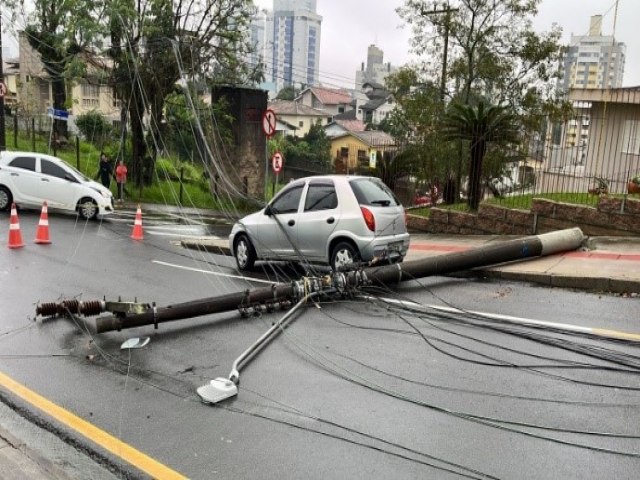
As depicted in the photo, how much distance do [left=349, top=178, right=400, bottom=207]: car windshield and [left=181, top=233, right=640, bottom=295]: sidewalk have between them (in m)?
1.70

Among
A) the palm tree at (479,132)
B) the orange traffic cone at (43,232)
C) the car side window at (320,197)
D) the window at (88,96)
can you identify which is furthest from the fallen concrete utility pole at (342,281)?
the window at (88,96)

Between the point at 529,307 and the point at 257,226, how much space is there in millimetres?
5218

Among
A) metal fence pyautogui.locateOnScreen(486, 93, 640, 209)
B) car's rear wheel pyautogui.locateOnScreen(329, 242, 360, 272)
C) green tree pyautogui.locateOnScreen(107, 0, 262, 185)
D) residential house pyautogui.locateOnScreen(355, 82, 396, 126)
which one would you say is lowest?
car's rear wheel pyautogui.locateOnScreen(329, 242, 360, 272)

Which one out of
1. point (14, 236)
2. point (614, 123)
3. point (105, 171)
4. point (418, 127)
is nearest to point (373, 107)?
point (105, 171)

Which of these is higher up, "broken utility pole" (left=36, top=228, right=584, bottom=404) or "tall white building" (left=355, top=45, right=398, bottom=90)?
"tall white building" (left=355, top=45, right=398, bottom=90)

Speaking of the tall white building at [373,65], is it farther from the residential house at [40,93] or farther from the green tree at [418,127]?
the green tree at [418,127]

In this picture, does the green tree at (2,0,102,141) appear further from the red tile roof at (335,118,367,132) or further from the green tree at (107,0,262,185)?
the red tile roof at (335,118,367,132)

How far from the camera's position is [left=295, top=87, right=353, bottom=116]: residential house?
80.6 m

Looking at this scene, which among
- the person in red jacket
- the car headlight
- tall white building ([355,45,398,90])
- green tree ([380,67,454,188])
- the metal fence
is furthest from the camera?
tall white building ([355,45,398,90])

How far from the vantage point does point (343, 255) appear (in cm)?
996

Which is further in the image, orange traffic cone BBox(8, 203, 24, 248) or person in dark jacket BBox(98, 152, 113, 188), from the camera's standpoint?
person in dark jacket BBox(98, 152, 113, 188)

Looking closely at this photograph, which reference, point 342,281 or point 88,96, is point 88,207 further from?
point 88,96

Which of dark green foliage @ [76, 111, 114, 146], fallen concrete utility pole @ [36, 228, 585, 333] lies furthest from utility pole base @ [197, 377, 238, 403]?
dark green foliage @ [76, 111, 114, 146]

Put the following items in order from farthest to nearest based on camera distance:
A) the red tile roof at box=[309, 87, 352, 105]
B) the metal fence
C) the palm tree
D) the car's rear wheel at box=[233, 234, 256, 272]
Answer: the red tile roof at box=[309, 87, 352, 105]
the metal fence
the palm tree
the car's rear wheel at box=[233, 234, 256, 272]
